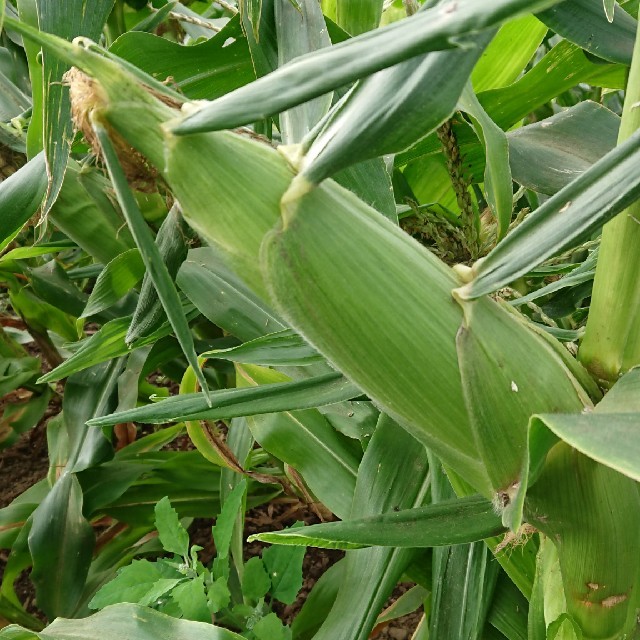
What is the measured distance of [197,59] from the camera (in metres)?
0.63

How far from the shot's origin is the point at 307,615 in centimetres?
82

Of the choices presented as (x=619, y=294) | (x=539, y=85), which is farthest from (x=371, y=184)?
(x=539, y=85)

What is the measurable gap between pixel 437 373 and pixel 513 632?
400 millimetres

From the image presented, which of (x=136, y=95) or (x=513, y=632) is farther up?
(x=136, y=95)

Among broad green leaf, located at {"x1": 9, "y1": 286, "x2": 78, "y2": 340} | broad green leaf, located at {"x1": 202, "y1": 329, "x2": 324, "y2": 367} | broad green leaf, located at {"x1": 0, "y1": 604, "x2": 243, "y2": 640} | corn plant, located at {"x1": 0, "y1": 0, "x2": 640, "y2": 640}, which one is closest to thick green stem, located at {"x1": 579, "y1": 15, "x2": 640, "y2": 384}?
corn plant, located at {"x1": 0, "y1": 0, "x2": 640, "y2": 640}

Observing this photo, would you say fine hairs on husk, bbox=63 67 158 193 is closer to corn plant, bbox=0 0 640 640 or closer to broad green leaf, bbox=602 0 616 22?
corn plant, bbox=0 0 640 640

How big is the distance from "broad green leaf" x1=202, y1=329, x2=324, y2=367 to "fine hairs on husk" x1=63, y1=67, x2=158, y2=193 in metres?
0.25

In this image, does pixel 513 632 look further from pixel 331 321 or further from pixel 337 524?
pixel 331 321

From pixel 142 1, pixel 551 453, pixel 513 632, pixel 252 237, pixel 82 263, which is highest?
pixel 142 1

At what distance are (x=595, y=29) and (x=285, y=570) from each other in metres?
0.52

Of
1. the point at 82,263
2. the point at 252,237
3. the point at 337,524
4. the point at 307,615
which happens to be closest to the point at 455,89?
the point at 252,237

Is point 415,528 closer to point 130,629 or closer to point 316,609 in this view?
point 130,629

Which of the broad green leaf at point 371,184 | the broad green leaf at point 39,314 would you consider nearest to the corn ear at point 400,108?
the broad green leaf at point 371,184

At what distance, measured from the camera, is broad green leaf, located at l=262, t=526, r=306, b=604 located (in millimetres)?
620
